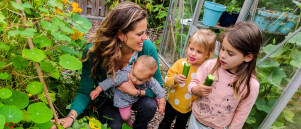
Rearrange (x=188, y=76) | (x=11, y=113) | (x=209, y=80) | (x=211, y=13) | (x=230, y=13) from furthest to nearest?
1. (x=230, y=13)
2. (x=211, y=13)
3. (x=188, y=76)
4. (x=209, y=80)
5. (x=11, y=113)

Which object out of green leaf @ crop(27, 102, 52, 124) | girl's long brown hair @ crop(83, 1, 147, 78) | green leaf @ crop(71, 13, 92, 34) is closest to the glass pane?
girl's long brown hair @ crop(83, 1, 147, 78)

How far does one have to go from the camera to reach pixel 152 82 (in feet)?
6.07

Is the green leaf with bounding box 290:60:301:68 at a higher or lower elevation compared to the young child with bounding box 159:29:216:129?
higher

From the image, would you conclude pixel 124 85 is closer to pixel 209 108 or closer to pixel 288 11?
pixel 209 108

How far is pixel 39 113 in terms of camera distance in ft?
3.39

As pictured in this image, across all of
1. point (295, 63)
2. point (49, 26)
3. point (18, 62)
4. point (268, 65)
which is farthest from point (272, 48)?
point (18, 62)

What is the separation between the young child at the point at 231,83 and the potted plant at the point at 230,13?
188cm

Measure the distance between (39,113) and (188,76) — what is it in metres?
1.26

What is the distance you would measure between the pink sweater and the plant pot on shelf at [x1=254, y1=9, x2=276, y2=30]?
0.83 metres

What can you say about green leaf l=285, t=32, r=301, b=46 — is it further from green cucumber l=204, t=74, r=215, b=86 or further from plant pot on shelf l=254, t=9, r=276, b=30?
green cucumber l=204, t=74, r=215, b=86

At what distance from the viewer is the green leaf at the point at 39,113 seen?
101 cm

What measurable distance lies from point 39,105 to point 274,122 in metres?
1.91

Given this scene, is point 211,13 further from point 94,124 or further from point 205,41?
point 94,124

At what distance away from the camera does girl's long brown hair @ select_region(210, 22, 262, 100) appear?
53.6 inches
